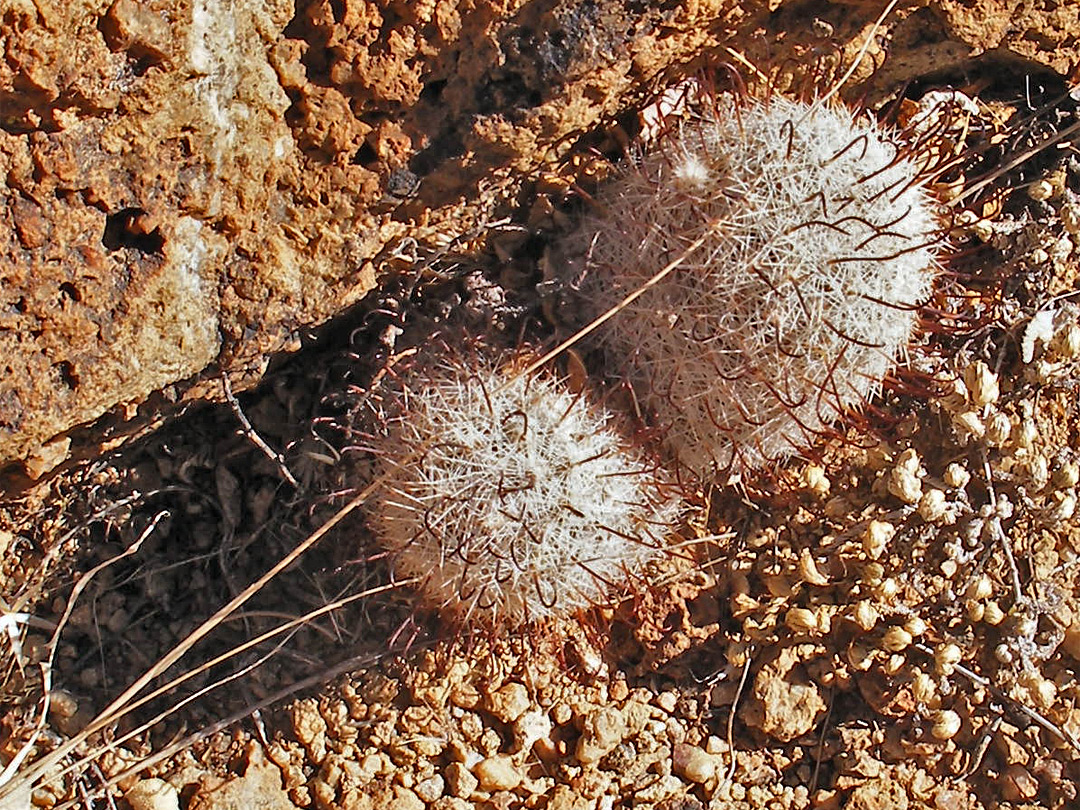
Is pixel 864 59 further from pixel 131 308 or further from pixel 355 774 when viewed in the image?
pixel 355 774

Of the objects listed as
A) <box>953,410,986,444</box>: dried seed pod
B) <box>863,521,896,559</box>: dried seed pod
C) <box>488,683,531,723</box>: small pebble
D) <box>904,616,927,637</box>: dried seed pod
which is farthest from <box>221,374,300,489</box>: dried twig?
<box>953,410,986,444</box>: dried seed pod

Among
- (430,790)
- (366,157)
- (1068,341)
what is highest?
(1068,341)

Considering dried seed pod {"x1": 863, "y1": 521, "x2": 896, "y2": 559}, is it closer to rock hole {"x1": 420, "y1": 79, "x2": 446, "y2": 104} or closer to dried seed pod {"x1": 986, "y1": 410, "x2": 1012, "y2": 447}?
dried seed pod {"x1": 986, "y1": 410, "x2": 1012, "y2": 447}

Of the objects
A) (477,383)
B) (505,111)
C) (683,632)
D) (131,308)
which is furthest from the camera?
(683,632)

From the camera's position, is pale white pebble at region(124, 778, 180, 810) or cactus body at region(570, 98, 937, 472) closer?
cactus body at region(570, 98, 937, 472)

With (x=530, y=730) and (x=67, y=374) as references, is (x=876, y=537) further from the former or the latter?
(x=67, y=374)

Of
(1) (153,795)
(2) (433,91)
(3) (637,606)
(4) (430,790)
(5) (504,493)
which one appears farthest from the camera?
(3) (637,606)

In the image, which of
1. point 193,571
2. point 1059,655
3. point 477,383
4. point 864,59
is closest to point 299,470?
point 193,571

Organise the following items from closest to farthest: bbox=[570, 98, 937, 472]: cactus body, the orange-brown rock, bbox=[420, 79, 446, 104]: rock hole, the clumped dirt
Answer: the orange-brown rock
bbox=[420, 79, 446, 104]: rock hole
bbox=[570, 98, 937, 472]: cactus body
the clumped dirt

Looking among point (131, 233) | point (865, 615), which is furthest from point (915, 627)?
point (131, 233)
